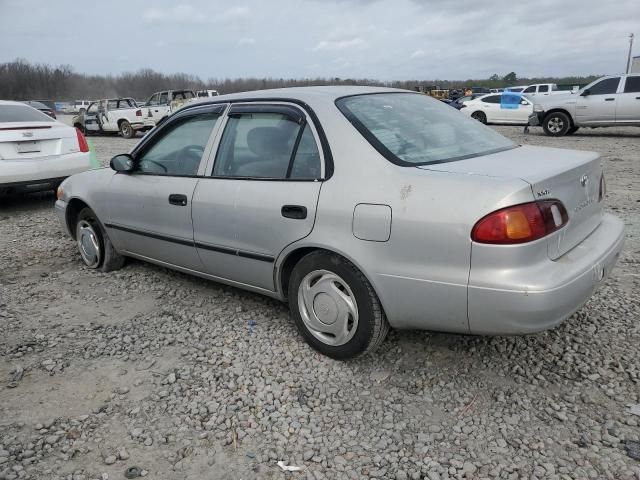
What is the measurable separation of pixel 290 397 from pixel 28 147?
5.80 m

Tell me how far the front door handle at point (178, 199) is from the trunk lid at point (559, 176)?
5.69 ft

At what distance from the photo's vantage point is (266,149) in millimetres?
Answer: 3197

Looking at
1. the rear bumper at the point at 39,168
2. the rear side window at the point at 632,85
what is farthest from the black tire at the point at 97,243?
the rear side window at the point at 632,85

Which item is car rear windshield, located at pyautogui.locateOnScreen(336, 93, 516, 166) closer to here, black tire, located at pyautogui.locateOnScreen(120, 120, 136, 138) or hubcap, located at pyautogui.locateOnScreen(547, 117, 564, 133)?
hubcap, located at pyautogui.locateOnScreen(547, 117, 564, 133)

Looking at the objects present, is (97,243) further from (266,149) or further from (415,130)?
(415,130)

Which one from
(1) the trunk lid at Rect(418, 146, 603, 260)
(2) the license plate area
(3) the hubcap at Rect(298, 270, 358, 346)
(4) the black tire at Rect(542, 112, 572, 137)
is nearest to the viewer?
(1) the trunk lid at Rect(418, 146, 603, 260)

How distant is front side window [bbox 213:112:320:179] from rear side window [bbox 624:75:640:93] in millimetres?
14276

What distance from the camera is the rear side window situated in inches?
549

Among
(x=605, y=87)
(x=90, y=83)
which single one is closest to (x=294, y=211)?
(x=605, y=87)

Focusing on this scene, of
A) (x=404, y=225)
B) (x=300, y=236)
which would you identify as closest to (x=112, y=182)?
(x=300, y=236)

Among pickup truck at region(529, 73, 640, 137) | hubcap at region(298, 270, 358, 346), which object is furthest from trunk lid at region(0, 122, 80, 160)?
pickup truck at region(529, 73, 640, 137)

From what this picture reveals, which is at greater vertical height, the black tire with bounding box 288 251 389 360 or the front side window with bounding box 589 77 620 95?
the front side window with bounding box 589 77 620 95

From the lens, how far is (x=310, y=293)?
2.96 metres

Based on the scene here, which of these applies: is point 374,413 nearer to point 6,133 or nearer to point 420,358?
point 420,358
